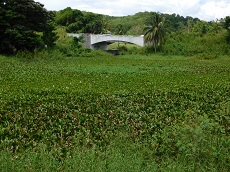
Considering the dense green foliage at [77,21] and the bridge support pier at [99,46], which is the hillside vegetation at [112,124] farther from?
the dense green foliage at [77,21]

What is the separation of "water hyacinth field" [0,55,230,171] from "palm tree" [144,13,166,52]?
2515 centimetres

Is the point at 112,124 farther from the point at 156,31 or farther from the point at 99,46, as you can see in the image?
the point at 99,46

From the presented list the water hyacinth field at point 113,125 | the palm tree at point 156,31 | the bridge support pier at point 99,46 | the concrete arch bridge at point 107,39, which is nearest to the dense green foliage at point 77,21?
the bridge support pier at point 99,46

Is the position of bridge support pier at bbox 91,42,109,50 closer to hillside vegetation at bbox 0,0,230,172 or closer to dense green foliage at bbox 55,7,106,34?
dense green foliage at bbox 55,7,106,34

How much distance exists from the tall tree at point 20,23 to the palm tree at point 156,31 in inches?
612

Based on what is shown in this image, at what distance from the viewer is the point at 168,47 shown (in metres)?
40.8

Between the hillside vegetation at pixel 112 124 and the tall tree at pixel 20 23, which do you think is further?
the tall tree at pixel 20 23

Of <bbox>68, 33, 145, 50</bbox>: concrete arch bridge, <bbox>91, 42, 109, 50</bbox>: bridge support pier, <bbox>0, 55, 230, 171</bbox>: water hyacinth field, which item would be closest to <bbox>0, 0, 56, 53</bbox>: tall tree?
<bbox>0, 55, 230, 171</bbox>: water hyacinth field

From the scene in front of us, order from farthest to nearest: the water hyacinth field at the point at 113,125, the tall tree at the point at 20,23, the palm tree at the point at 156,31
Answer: the palm tree at the point at 156,31
the tall tree at the point at 20,23
the water hyacinth field at the point at 113,125

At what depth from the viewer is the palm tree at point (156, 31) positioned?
3956 centimetres

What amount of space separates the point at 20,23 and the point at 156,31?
1835 centimetres

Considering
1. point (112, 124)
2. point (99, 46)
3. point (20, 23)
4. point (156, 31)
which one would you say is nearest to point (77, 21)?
point (99, 46)

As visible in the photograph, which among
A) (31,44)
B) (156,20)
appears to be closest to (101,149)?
(31,44)

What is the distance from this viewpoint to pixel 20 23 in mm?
27953
